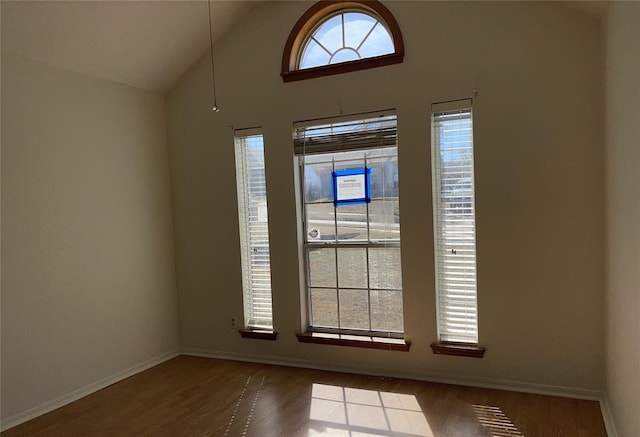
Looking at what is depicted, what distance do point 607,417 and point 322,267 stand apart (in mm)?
2342

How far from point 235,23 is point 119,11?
1.13 metres

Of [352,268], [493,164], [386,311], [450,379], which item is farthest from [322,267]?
[493,164]

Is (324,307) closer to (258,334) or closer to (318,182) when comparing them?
(258,334)

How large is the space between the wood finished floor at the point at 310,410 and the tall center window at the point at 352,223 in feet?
1.81

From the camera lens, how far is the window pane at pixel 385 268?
4.01 metres

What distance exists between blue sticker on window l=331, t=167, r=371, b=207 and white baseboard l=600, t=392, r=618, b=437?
2183 millimetres

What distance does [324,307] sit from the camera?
4.33 metres

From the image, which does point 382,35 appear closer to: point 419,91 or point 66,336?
point 419,91

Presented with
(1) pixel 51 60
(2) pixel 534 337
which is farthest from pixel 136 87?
(2) pixel 534 337

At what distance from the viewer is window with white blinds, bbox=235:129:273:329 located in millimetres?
4473

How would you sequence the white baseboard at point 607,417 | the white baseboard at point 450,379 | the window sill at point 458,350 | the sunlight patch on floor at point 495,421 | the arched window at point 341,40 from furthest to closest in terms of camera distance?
the arched window at point 341,40
the window sill at point 458,350
the white baseboard at point 450,379
the sunlight patch on floor at point 495,421
the white baseboard at point 607,417

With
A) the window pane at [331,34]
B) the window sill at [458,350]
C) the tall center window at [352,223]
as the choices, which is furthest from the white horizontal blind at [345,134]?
the window sill at [458,350]

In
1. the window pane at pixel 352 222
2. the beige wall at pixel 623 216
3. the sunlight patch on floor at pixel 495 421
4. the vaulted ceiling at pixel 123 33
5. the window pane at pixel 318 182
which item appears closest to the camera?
the beige wall at pixel 623 216

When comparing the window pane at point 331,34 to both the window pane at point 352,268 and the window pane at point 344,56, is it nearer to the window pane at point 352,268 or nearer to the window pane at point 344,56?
the window pane at point 344,56
